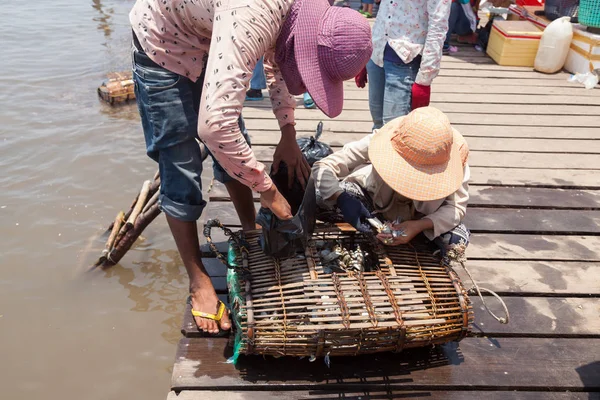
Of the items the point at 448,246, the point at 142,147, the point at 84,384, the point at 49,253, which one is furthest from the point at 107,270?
the point at 448,246

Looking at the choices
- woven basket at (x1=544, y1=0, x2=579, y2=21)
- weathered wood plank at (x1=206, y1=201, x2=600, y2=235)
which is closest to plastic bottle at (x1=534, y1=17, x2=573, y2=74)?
woven basket at (x1=544, y1=0, x2=579, y2=21)

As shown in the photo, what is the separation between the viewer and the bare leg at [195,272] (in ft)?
6.57

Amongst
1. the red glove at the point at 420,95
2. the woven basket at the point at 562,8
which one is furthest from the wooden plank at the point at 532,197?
the woven basket at the point at 562,8

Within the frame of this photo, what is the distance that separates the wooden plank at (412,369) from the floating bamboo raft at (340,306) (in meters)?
0.11

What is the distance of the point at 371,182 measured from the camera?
2.31 m

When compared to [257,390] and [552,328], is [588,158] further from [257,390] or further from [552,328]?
[257,390]

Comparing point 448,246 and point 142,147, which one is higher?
point 448,246

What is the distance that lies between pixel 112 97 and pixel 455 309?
6.10 metres

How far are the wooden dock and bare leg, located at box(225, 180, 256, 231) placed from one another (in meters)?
0.27

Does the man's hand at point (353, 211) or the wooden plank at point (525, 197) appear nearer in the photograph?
the man's hand at point (353, 211)

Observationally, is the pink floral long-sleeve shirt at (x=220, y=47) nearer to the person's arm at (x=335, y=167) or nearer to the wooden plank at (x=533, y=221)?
the person's arm at (x=335, y=167)

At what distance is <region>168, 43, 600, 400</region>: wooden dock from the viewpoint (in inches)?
71.2

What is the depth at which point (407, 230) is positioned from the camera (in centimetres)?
201

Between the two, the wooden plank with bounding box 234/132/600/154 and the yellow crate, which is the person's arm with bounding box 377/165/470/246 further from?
the yellow crate
